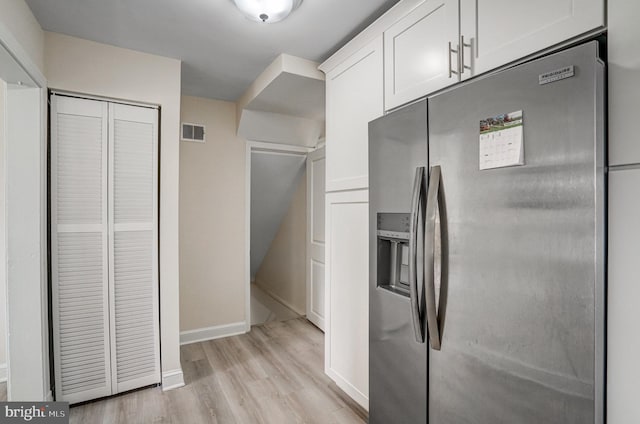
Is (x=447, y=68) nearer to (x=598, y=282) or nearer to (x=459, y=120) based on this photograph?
(x=459, y=120)

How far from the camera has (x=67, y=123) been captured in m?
2.09

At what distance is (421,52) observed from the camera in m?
1.52

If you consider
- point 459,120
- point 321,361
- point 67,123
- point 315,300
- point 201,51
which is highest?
point 201,51

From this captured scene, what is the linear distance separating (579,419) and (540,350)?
19 centimetres

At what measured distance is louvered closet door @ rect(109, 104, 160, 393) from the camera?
87.4 inches

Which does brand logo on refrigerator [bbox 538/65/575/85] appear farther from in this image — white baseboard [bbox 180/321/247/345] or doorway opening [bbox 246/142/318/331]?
Result: white baseboard [bbox 180/321/247/345]

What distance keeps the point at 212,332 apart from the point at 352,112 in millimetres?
2650

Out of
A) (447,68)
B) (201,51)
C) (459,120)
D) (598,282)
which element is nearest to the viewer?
(598,282)

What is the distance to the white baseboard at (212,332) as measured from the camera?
124 inches

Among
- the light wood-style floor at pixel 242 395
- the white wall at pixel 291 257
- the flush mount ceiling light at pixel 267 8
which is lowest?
the light wood-style floor at pixel 242 395

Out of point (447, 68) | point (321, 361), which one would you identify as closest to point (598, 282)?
point (447, 68)

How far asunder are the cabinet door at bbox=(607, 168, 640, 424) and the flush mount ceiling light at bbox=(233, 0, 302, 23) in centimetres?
164

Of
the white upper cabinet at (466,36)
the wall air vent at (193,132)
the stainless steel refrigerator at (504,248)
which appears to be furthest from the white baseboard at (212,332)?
the white upper cabinet at (466,36)

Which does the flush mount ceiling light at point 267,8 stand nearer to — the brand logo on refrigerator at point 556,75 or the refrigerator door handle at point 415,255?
the refrigerator door handle at point 415,255
